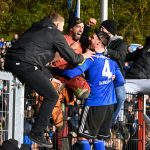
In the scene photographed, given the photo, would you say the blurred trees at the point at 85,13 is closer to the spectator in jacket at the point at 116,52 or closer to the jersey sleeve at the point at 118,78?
the spectator in jacket at the point at 116,52

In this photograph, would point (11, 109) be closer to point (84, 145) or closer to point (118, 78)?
point (84, 145)

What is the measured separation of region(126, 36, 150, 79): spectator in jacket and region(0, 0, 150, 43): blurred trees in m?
14.2

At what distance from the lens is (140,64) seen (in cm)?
1194

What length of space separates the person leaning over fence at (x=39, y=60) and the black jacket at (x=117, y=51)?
115 centimetres

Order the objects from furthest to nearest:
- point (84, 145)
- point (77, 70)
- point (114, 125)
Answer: point (114, 125), point (84, 145), point (77, 70)

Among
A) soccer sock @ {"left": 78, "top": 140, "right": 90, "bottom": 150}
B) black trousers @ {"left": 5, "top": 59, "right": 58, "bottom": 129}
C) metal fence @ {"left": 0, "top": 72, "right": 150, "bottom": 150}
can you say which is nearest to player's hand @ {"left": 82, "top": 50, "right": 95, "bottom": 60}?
black trousers @ {"left": 5, "top": 59, "right": 58, "bottom": 129}

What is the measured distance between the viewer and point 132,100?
1138 cm

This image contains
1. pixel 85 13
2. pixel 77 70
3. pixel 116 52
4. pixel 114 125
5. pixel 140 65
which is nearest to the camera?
pixel 77 70

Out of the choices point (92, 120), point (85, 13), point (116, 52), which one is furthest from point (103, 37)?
point (85, 13)

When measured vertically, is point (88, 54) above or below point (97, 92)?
above

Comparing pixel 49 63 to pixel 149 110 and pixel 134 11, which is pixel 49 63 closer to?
pixel 149 110

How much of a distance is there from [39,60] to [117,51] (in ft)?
5.84

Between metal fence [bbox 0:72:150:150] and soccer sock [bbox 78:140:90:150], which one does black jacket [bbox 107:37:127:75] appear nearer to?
metal fence [bbox 0:72:150:150]

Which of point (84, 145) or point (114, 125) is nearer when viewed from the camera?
point (84, 145)
